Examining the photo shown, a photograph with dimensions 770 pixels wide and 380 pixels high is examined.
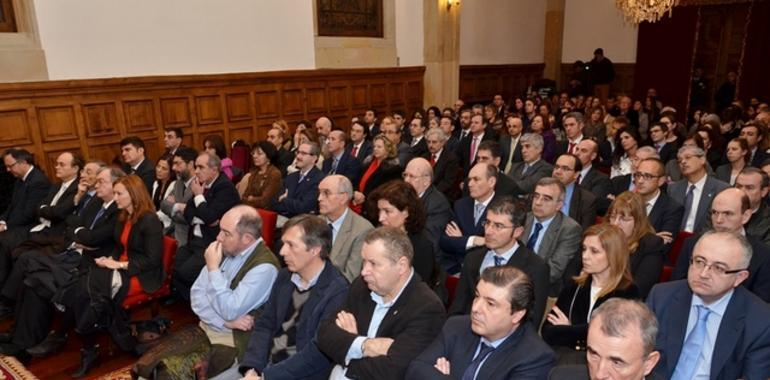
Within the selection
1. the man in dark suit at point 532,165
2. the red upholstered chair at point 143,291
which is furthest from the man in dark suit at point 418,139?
the red upholstered chair at point 143,291

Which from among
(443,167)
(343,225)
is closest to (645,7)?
(443,167)

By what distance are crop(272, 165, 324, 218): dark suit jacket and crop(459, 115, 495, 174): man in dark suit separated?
257 centimetres

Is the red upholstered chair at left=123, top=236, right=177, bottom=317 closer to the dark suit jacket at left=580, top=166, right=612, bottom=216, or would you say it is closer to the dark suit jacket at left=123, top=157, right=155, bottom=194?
the dark suit jacket at left=123, top=157, right=155, bottom=194

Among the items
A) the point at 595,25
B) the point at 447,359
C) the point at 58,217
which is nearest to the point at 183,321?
the point at 58,217

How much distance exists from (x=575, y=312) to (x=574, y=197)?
75.1 inches

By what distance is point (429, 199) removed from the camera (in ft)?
13.7

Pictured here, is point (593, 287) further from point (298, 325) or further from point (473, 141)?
point (473, 141)

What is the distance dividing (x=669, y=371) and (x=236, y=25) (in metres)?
7.66

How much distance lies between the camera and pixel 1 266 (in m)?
4.73

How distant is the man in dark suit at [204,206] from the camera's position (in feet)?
14.6

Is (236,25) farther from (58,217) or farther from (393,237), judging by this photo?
(393,237)

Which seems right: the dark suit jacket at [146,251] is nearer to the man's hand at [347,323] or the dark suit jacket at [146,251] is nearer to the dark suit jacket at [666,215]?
the man's hand at [347,323]

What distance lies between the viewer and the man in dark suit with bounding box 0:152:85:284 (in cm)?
463

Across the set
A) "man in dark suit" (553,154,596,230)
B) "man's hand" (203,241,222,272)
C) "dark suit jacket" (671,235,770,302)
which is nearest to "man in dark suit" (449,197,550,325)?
"dark suit jacket" (671,235,770,302)
